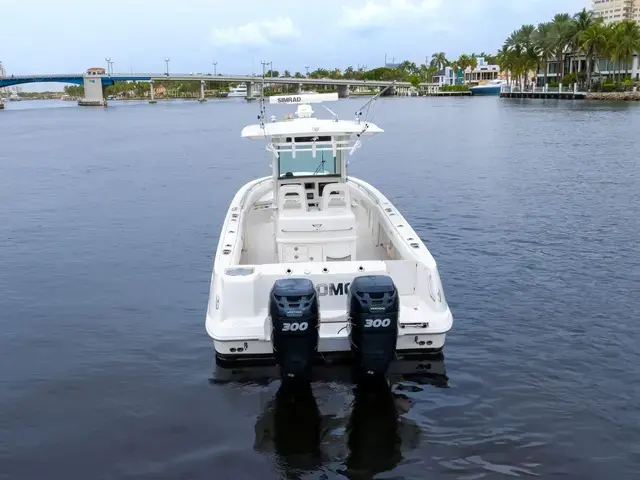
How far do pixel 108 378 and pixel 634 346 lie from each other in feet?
26.1

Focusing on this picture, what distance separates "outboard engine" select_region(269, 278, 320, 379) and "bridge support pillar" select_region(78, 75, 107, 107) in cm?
12629

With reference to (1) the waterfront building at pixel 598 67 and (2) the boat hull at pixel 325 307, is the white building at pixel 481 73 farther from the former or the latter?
(2) the boat hull at pixel 325 307

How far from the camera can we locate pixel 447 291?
12.4 metres

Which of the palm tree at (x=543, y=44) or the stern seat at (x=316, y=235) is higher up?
the palm tree at (x=543, y=44)

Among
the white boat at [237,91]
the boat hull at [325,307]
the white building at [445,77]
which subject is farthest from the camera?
the white building at [445,77]

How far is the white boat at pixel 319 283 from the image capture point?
23.5 feet

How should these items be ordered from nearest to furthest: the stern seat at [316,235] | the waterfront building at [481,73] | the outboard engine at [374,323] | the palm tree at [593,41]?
the outboard engine at [374,323]
the stern seat at [316,235]
the palm tree at [593,41]
the waterfront building at [481,73]

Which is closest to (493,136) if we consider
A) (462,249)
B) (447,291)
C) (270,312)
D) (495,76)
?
(462,249)

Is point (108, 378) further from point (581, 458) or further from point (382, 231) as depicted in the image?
point (581, 458)

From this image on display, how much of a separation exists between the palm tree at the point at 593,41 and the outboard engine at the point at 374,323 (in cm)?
10689

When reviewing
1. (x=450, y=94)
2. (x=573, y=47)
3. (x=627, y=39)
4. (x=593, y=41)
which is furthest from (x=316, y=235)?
(x=450, y=94)

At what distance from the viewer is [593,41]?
331 ft

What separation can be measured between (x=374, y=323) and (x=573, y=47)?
118193 mm

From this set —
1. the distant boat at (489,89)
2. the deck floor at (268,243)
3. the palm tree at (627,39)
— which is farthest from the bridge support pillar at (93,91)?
the deck floor at (268,243)
